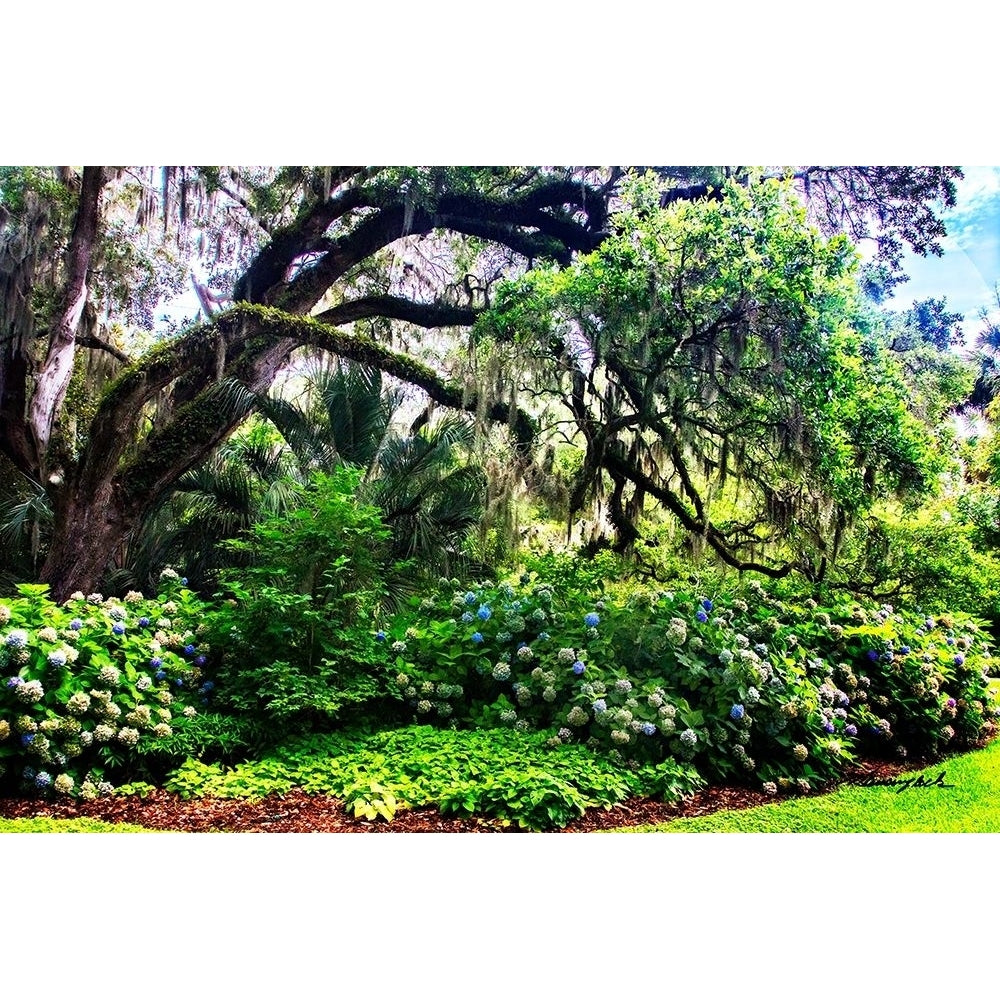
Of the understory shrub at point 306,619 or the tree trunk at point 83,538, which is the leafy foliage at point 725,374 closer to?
the understory shrub at point 306,619

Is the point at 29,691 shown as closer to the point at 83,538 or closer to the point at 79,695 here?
the point at 79,695

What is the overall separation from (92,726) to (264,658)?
704mm

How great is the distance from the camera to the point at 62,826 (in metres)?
3.14

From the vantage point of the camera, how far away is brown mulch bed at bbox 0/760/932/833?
318 cm

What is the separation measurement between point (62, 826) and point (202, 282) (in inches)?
115

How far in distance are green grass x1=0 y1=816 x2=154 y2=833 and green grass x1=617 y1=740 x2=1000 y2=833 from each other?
5.67 ft

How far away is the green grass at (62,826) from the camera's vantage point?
312 cm

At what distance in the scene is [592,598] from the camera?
13.8 feet

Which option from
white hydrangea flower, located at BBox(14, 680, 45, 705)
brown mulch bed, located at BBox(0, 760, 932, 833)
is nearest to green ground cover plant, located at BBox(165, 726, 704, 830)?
brown mulch bed, located at BBox(0, 760, 932, 833)

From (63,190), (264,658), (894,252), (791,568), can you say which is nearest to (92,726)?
(264,658)

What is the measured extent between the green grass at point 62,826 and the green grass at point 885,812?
173 centimetres
